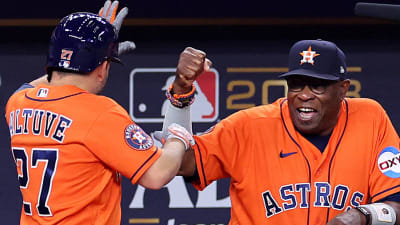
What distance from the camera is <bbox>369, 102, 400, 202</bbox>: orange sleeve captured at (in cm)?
281

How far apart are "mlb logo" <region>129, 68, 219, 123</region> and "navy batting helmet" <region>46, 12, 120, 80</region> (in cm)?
150

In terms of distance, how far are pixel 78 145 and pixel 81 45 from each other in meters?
0.33

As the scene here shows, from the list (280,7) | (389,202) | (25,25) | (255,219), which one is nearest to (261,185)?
(255,219)

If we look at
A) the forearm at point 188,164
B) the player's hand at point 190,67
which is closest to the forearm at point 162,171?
the forearm at point 188,164

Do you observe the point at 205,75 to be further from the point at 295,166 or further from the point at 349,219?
the point at 349,219

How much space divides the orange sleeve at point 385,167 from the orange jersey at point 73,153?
0.78 metres

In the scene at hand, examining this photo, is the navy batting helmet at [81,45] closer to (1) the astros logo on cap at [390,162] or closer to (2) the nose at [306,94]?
(2) the nose at [306,94]

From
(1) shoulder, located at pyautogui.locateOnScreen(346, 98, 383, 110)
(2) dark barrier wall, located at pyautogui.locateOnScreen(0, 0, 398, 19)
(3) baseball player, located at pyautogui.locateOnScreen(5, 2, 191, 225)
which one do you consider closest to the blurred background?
(2) dark barrier wall, located at pyautogui.locateOnScreen(0, 0, 398, 19)

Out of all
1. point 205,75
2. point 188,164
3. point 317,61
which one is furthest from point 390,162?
point 205,75

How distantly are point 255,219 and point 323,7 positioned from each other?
5.09 ft

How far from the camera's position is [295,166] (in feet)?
9.36

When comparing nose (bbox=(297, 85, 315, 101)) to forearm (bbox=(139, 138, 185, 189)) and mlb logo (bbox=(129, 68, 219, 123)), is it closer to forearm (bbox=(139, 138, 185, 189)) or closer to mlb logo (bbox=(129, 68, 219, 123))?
forearm (bbox=(139, 138, 185, 189))

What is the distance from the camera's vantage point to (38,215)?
2.62 meters

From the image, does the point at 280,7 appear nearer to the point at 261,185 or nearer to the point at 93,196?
the point at 261,185
